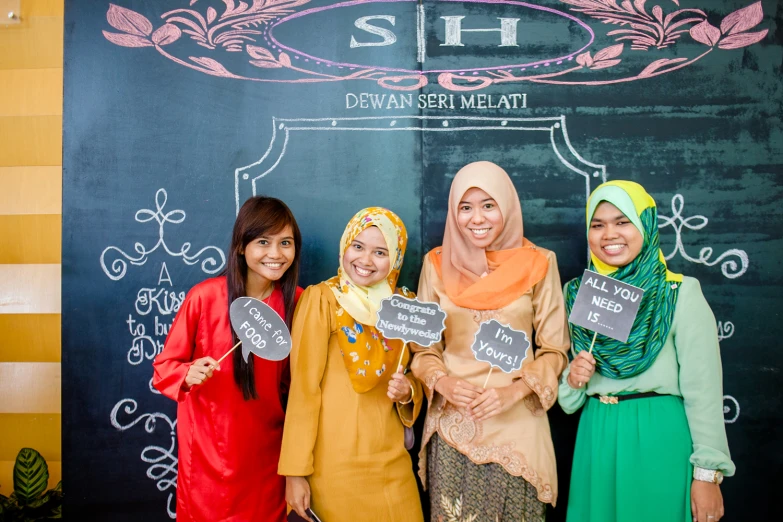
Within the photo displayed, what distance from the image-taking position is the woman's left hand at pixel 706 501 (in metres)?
1.68

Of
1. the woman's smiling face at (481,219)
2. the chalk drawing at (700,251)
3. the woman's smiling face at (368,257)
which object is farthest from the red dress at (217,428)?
the chalk drawing at (700,251)

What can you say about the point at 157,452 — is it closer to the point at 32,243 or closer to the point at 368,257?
the point at 32,243

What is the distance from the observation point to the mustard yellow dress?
1825 millimetres

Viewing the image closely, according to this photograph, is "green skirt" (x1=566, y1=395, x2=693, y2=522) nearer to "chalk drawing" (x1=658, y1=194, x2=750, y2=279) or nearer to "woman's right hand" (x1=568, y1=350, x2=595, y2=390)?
"woman's right hand" (x1=568, y1=350, x2=595, y2=390)

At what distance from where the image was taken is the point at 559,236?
2.40 m

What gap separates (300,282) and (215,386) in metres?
0.64

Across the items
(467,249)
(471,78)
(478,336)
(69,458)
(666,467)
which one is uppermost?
(471,78)

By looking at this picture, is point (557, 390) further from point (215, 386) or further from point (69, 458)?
point (69, 458)

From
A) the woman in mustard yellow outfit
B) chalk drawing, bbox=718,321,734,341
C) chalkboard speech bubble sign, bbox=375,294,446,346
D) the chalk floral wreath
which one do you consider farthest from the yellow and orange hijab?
chalk drawing, bbox=718,321,734,341

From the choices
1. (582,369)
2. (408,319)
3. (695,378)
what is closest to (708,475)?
(695,378)

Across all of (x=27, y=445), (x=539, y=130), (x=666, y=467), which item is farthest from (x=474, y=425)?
(x=27, y=445)

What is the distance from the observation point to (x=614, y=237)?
1.81 metres

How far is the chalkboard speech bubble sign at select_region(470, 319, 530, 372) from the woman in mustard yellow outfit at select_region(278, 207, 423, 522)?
1.02ft

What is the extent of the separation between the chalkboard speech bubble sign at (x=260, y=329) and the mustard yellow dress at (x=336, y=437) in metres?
0.12
